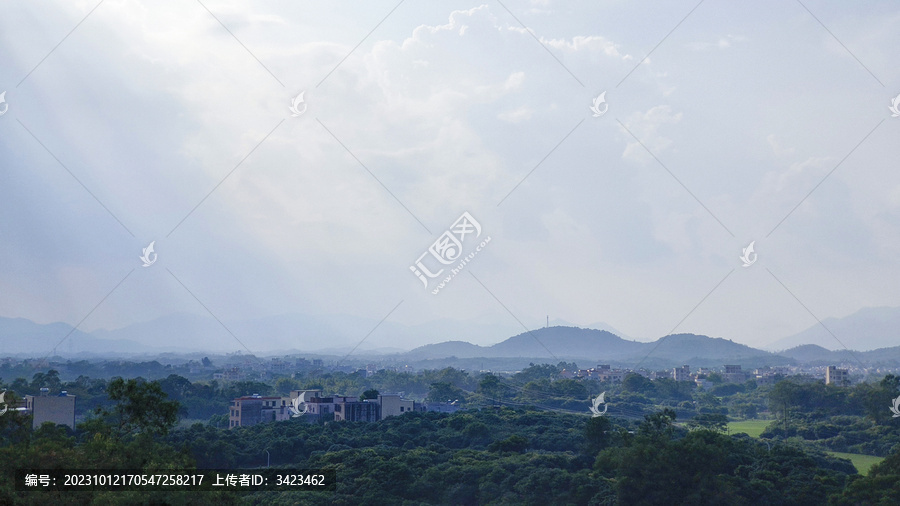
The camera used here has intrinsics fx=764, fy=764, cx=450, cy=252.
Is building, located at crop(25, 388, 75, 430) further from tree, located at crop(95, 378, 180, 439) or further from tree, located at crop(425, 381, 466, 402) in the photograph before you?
tree, located at crop(425, 381, 466, 402)

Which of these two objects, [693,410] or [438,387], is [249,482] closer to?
[438,387]

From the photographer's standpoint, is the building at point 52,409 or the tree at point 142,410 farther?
the building at point 52,409

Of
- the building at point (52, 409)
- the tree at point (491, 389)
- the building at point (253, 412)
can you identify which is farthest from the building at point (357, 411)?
the tree at point (491, 389)

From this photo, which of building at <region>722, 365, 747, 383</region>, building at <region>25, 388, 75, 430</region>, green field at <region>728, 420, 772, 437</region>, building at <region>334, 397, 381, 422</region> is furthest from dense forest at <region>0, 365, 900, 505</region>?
building at <region>722, 365, 747, 383</region>

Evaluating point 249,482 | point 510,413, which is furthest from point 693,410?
point 249,482

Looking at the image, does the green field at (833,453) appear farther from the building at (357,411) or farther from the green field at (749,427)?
the building at (357,411)

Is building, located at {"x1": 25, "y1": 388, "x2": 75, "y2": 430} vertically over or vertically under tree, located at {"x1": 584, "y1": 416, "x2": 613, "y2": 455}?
over

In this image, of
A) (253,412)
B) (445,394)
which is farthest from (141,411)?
(445,394)

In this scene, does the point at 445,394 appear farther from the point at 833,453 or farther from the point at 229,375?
the point at 229,375
